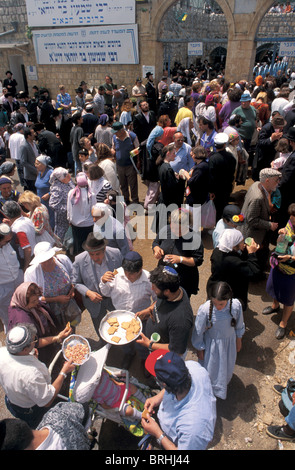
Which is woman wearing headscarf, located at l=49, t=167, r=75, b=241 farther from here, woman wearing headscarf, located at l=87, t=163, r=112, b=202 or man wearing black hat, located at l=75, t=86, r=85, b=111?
man wearing black hat, located at l=75, t=86, r=85, b=111

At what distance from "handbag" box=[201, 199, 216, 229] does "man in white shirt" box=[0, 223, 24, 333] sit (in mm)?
3402

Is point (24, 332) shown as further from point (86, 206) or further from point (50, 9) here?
point (50, 9)

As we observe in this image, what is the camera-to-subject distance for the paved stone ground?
295 cm

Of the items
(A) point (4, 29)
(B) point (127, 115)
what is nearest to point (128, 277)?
(B) point (127, 115)

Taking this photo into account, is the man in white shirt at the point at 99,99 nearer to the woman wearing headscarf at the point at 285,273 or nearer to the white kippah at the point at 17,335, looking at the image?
the woman wearing headscarf at the point at 285,273

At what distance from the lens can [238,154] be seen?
20.8 ft

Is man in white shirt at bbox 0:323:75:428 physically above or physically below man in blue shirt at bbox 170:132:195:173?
below

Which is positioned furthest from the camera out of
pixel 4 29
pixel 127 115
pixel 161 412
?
pixel 4 29

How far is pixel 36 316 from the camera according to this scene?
2965 mm

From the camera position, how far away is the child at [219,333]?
2892 millimetres

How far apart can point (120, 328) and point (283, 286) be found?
6.82ft

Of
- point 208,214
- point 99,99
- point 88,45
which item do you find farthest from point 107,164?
point 88,45

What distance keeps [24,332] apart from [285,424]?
2.62 metres

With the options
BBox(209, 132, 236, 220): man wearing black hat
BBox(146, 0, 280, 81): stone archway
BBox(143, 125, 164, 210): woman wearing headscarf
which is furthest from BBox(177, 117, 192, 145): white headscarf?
BBox(146, 0, 280, 81): stone archway
